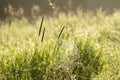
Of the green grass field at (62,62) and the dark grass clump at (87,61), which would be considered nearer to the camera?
the green grass field at (62,62)

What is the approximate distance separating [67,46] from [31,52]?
0.29 m

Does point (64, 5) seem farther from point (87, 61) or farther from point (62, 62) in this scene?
point (62, 62)

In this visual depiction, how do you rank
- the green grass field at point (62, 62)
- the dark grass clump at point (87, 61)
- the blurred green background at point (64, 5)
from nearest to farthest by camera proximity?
the green grass field at point (62, 62) → the dark grass clump at point (87, 61) → the blurred green background at point (64, 5)

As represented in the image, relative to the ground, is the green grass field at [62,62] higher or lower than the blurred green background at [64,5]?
lower

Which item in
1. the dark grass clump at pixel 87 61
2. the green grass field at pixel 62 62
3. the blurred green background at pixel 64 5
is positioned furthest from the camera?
the blurred green background at pixel 64 5

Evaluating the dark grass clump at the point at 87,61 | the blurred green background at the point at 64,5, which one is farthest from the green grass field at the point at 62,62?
the blurred green background at the point at 64,5

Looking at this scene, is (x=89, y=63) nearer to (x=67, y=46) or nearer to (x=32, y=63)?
(x=67, y=46)

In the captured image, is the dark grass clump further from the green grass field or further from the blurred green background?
the blurred green background

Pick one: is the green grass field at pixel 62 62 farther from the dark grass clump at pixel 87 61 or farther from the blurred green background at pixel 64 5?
the blurred green background at pixel 64 5

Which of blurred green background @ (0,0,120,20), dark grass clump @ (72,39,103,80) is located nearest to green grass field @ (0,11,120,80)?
dark grass clump @ (72,39,103,80)

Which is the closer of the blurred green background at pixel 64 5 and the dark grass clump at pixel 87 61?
the dark grass clump at pixel 87 61

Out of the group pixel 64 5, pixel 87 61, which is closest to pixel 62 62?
pixel 87 61

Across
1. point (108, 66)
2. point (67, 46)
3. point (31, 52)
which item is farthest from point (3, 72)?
point (108, 66)

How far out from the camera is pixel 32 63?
8.39 feet
